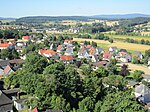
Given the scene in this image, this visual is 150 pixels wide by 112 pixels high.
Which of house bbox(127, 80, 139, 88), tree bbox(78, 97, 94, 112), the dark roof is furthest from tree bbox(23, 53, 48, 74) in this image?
house bbox(127, 80, 139, 88)

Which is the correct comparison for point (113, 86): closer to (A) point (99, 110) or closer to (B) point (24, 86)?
(A) point (99, 110)

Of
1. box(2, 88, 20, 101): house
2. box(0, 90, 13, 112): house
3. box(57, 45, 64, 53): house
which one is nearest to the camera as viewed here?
box(0, 90, 13, 112): house

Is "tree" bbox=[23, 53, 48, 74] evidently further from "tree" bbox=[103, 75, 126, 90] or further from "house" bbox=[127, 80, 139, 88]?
"house" bbox=[127, 80, 139, 88]

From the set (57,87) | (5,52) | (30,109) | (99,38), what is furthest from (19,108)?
(99,38)

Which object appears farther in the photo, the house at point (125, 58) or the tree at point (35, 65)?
the house at point (125, 58)

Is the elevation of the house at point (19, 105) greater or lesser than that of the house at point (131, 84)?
greater

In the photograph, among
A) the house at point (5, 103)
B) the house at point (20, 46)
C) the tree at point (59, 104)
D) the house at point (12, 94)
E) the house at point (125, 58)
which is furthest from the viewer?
the house at point (20, 46)

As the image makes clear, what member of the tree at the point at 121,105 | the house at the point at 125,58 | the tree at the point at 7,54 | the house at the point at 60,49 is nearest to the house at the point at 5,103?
the tree at the point at 121,105

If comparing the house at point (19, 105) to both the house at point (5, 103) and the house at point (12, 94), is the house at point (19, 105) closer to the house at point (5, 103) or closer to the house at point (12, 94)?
the house at point (5, 103)
